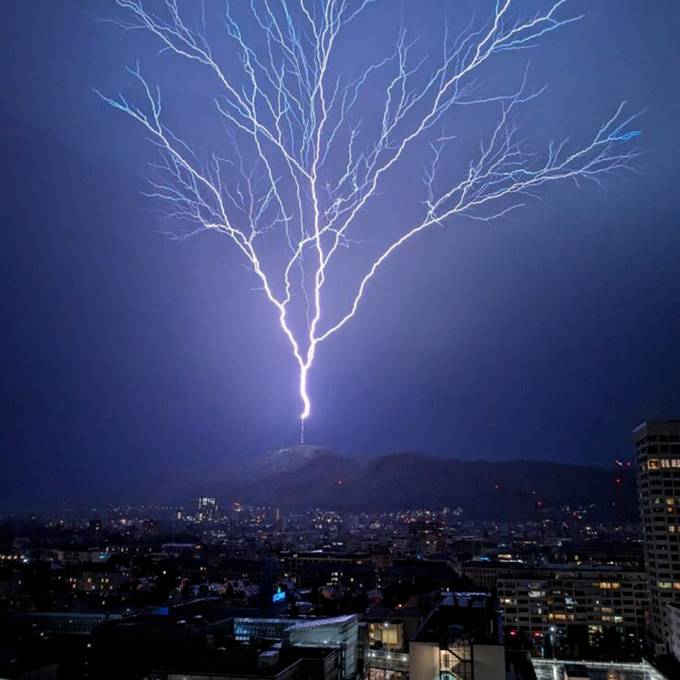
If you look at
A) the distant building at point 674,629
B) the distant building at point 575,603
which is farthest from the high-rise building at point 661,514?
the distant building at point 575,603

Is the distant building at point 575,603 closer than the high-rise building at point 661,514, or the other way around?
the high-rise building at point 661,514

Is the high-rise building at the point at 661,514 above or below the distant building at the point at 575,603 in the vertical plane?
above

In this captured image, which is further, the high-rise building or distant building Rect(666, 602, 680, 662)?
the high-rise building

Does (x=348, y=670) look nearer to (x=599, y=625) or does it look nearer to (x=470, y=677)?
(x=470, y=677)

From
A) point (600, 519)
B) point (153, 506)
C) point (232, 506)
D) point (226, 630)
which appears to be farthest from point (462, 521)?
point (226, 630)

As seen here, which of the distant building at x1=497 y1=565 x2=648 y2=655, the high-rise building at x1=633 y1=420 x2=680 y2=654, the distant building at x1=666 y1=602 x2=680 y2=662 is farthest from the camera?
the distant building at x1=497 y1=565 x2=648 y2=655

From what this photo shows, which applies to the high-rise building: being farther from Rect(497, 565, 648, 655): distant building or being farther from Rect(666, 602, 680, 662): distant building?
Rect(497, 565, 648, 655): distant building

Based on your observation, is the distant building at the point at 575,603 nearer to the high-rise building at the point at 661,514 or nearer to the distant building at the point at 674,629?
the high-rise building at the point at 661,514

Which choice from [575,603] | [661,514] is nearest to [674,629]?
[661,514]

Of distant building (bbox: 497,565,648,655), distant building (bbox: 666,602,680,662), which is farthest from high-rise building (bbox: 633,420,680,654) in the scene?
distant building (bbox: 497,565,648,655)

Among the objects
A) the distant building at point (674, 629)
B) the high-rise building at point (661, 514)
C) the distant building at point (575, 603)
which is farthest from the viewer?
the distant building at point (575, 603)
